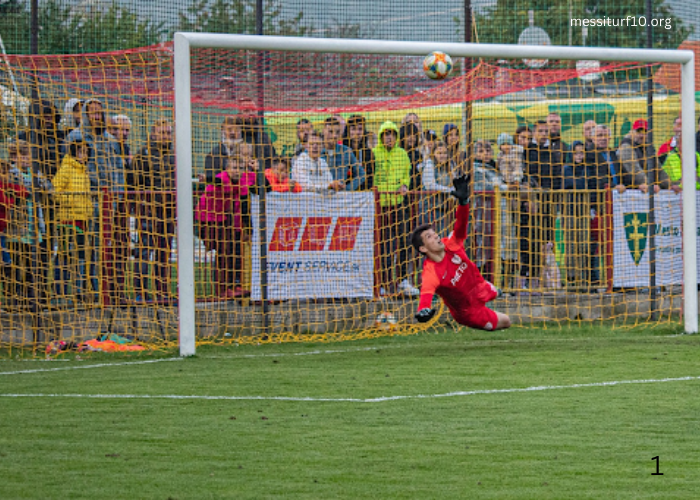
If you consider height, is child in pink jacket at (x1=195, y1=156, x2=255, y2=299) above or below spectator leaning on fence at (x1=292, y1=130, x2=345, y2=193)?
below

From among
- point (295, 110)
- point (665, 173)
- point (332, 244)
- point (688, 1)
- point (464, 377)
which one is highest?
point (688, 1)

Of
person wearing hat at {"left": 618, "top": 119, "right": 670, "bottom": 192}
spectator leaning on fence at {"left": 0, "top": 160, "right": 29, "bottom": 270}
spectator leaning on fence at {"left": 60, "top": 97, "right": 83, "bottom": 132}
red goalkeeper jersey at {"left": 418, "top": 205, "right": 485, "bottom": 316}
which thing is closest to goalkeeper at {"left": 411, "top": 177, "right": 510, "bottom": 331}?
red goalkeeper jersey at {"left": 418, "top": 205, "right": 485, "bottom": 316}

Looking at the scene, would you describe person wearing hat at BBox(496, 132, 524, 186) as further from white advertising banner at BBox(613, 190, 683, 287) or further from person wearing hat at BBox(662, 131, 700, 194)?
person wearing hat at BBox(662, 131, 700, 194)

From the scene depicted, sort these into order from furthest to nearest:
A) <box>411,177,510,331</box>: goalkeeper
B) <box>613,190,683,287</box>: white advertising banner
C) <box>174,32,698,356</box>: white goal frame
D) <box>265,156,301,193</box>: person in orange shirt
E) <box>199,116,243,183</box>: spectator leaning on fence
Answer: <box>613,190,683,287</box>: white advertising banner < <box>265,156,301,193</box>: person in orange shirt < <box>199,116,243,183</box>: spectator leaning on fence < <box>411,177,510,331</box>: goalkeeper < <box>174,32,698,356</box>: white goal frame

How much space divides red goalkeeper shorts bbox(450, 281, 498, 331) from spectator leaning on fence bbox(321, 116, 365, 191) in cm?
247

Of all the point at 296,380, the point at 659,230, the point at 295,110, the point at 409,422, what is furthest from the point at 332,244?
the point at 409,422

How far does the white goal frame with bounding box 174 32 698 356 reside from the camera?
9289 mm

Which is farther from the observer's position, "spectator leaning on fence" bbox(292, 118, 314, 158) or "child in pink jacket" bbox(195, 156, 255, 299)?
"spectator leaning on fence" bbox(292, 118, 314, 158)

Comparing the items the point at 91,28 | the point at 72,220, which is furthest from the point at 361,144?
the point at 91,28

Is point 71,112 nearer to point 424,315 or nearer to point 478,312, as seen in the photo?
point 424,315

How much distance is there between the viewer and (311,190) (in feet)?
36.9

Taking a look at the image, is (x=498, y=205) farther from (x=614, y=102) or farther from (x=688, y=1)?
(x=688, y=1)

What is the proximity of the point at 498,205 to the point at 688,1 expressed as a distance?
3.85 metres

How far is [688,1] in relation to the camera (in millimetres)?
12734
